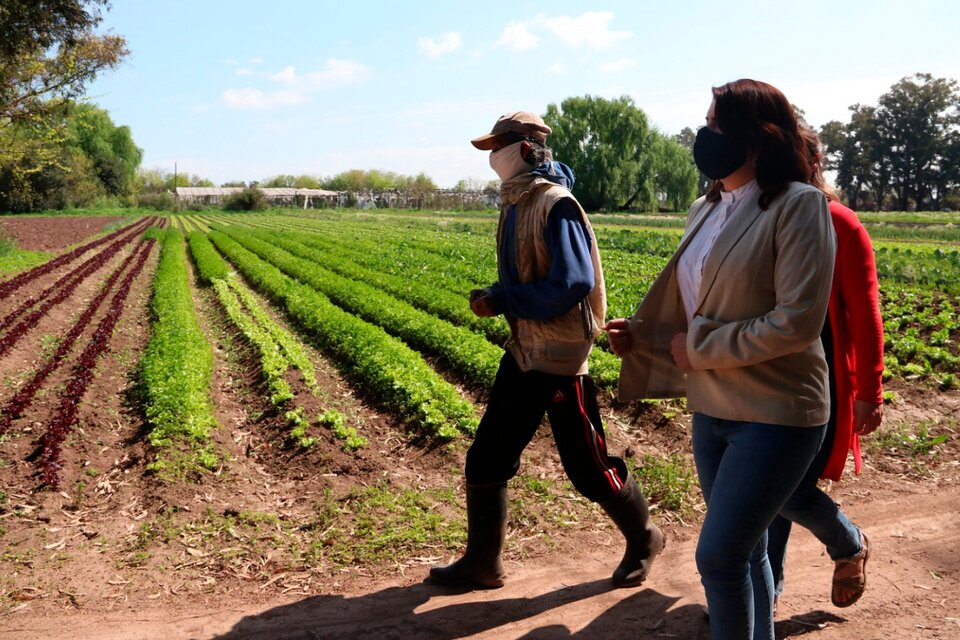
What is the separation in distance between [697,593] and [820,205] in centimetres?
230

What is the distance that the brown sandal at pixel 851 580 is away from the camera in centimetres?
339

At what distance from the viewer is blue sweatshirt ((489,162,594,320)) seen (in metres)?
3.41

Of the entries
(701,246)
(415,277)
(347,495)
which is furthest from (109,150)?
(701,246)

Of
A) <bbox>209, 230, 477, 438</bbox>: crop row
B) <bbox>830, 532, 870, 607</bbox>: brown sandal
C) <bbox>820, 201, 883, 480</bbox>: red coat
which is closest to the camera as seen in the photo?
<bbox>820, 201, 883, 480</bbox>: red coat

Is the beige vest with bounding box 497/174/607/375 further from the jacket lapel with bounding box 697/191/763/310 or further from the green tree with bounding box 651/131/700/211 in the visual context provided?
the green tree with bounding box 651/131/700/211

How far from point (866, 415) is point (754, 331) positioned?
3.06 ft

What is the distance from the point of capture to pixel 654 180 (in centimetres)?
6950

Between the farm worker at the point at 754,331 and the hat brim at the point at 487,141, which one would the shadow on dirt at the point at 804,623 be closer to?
the farm worker at the point at 754,331

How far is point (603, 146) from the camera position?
66.9 metres

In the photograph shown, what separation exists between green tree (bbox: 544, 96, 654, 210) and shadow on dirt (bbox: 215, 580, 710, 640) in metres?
64.5

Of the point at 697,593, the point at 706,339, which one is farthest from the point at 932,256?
the point at 706,339

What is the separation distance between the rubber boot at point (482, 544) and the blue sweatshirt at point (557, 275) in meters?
0.94

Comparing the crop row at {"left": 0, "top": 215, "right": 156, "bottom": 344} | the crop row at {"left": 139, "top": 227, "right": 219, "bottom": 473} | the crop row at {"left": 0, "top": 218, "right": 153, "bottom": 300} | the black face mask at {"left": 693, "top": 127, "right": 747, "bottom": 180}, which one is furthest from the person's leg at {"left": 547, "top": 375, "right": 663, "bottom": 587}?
the crop row at {"left": 0, "top": 218, "right": 153, "bottom": 300}

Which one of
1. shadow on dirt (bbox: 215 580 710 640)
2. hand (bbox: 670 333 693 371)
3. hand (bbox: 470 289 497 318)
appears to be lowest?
shadow on dirt (bbox: 215 580 710 640)
